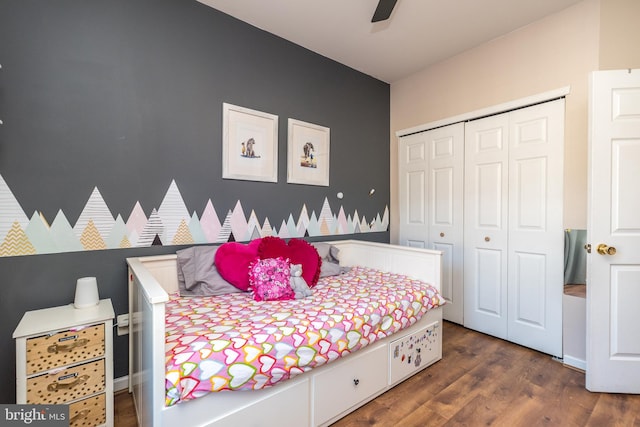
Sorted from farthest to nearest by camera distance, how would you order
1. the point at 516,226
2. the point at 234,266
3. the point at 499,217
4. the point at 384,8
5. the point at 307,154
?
the point at 307,154, the point at 499,217, the point at 516,226, the point at 234,266, the point at 384,8

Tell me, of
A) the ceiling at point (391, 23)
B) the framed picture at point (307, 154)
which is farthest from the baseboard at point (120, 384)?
the ceiling at point (391, 23)

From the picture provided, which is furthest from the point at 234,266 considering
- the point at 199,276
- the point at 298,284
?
the point at 298,284

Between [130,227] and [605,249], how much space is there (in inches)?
111

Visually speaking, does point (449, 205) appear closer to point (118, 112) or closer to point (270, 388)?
point (270, 388)

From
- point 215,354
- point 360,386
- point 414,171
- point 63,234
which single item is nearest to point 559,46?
point 414,171

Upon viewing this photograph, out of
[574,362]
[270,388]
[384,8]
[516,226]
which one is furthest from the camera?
[516,226]

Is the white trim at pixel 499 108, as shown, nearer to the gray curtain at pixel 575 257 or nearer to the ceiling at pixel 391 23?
the ceiling at pixel 391 23

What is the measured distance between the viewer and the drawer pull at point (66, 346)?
1.30m

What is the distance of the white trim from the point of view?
216cm

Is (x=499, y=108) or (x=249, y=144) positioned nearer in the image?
(x=249, y=144)

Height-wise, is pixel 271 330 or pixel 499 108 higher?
pixel 499 108

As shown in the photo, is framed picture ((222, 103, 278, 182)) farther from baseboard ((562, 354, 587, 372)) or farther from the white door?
baseboard ((562, 354, 587, 372))

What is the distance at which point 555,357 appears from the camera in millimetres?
2152

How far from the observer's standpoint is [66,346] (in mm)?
1325
